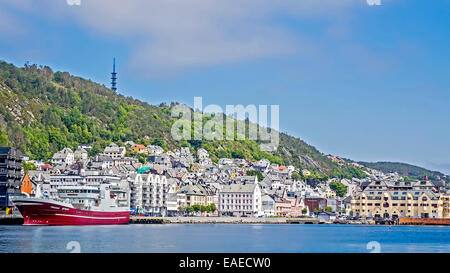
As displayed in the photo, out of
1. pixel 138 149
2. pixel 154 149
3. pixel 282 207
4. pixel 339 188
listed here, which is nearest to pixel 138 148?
pixel 138 149

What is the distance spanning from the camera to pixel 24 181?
49.6 m

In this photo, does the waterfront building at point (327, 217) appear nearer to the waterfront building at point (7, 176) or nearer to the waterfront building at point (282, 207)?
the waterfront building at point (282, 207)

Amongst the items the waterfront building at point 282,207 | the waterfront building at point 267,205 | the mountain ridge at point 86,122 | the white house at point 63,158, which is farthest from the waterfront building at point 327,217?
the white house at point 63,158

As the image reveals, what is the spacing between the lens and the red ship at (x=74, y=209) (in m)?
33.2

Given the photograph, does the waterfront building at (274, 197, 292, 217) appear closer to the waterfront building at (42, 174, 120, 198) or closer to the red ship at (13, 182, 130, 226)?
the waterfront building at (42, 174, 120, 198)

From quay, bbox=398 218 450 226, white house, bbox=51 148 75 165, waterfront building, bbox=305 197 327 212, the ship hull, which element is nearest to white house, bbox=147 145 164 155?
white house, bbox=51 148 75 165

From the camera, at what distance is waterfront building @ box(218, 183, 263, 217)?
5856cm

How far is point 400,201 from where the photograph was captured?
187 feet

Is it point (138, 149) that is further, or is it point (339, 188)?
point (138, 149)

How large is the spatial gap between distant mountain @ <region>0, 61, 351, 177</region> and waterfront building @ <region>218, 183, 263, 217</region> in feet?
42.1

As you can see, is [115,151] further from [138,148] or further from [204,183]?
[204,183]

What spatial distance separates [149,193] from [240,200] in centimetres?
935
